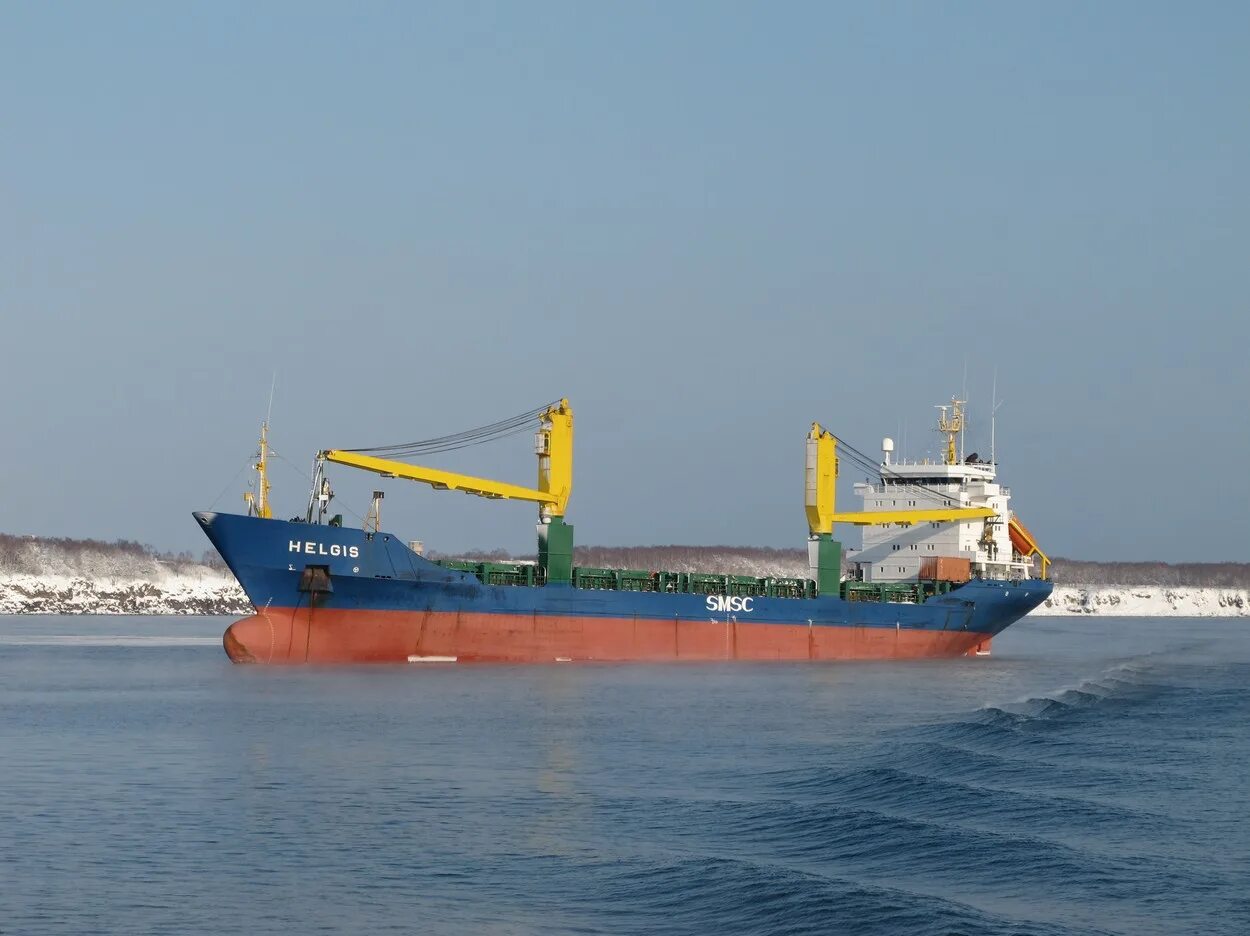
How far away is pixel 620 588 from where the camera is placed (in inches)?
1654

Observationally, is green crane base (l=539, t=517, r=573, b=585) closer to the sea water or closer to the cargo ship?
the cargo ship

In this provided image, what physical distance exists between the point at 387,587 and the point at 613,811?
804 inches

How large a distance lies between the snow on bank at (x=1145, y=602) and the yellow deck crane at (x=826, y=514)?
93.1m

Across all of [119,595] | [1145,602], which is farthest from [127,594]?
[1145,602]

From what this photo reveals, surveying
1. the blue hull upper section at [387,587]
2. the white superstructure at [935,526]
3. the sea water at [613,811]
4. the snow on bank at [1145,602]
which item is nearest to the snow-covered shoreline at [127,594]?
the white superstructure at [935,526]

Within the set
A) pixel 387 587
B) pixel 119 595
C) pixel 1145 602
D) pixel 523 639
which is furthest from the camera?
pixel 1145 602

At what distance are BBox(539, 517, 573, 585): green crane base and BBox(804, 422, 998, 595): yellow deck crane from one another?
8941mm

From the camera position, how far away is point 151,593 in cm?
9850

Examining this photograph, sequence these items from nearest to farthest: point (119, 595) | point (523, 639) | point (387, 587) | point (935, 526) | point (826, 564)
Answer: point (387, 587)
point (523, 639)
point (826, 564)
point (935, 526)
point (119, 595)

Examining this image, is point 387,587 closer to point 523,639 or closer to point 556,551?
point 523,639

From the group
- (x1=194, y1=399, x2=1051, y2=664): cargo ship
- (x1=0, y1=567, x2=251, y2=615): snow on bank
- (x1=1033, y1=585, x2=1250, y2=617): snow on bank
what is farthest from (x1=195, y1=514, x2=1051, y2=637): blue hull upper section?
(x1=1033, y1=585, x2=1250, y2=617): snow on bank

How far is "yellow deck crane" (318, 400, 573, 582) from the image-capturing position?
39.9 m

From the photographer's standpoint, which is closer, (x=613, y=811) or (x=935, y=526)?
(x=613, y=811)

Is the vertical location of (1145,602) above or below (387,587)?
below
